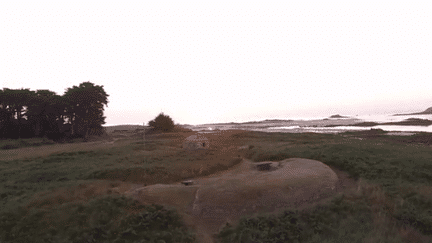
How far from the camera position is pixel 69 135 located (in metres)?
45.1

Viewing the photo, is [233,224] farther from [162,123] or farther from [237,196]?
[162,123]

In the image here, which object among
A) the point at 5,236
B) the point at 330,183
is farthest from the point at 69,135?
the point at 330,183

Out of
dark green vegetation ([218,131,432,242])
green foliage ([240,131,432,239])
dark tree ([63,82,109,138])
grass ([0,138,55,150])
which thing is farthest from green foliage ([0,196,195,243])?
dark tree ([63,82,109,138])

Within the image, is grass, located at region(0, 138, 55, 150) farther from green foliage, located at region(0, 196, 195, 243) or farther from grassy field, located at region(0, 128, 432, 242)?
green foliage, located at region(0, 196, 195, 243)

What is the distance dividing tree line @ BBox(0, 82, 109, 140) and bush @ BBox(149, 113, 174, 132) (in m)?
13.7

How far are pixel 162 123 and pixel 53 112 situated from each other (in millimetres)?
25154

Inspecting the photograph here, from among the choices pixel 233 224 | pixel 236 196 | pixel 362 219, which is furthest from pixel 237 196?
pixel 362 219

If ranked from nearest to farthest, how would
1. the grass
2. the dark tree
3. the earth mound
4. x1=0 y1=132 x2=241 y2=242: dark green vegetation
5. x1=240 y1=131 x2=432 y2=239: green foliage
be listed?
x1=0 y1=132 x2=241 y2=242: dark green vegetation < x1=240 y1=131 x2=432 y2=239: green foliage < the earth mound < the grass < the dark tree

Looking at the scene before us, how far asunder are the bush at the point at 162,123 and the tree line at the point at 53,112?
13.7 m

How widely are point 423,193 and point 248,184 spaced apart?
840 cm

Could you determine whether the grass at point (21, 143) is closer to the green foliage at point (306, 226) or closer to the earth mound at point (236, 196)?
the earth mound at point (236, 196)

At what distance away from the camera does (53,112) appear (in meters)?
44.2

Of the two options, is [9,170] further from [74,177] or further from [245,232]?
[245,232]

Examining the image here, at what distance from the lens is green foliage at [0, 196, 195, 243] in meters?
7.08
